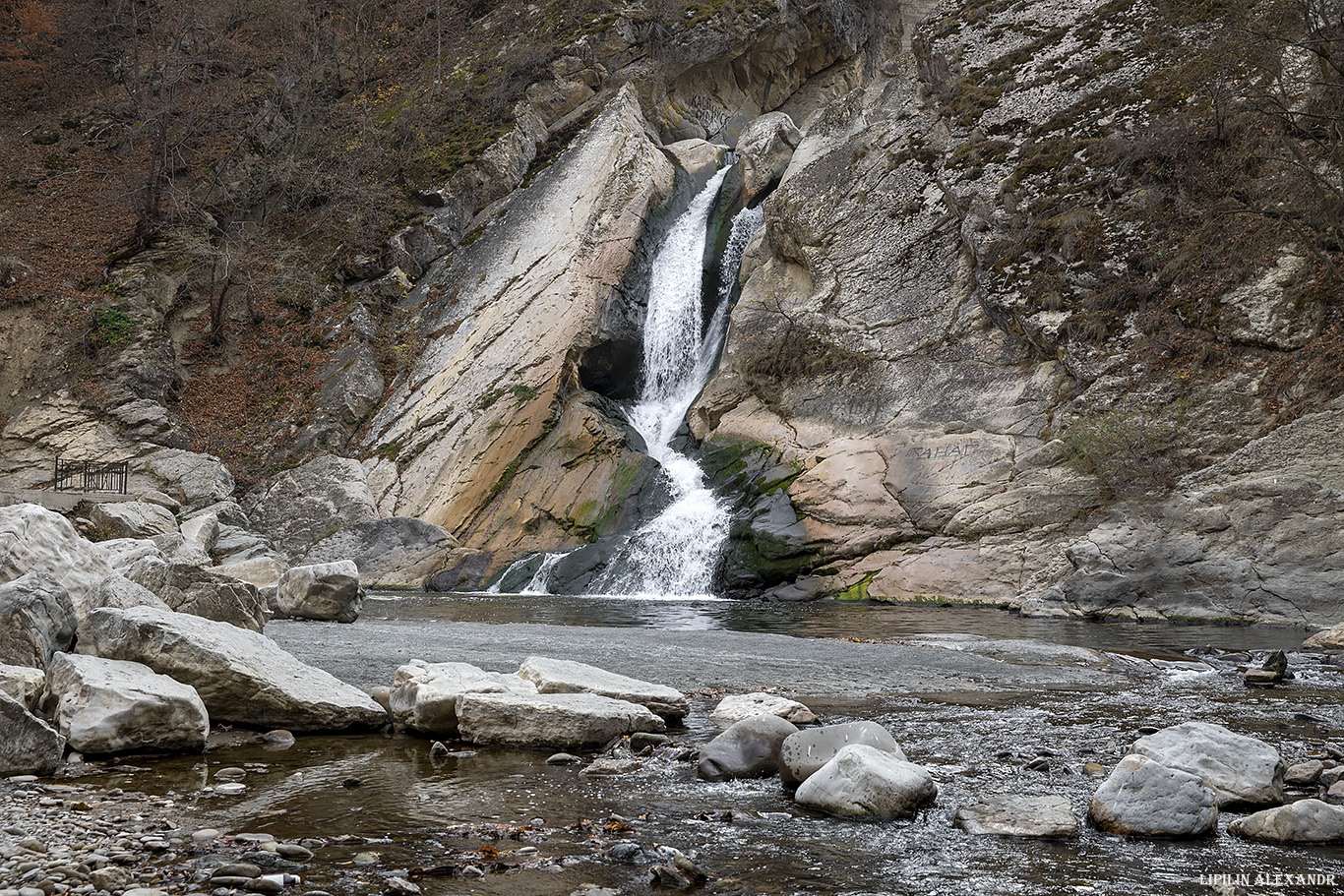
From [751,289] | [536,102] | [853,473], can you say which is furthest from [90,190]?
[853,473]

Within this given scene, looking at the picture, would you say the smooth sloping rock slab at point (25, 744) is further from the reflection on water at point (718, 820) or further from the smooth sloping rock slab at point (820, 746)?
the smooth sloping rock slab at point (820, 746)

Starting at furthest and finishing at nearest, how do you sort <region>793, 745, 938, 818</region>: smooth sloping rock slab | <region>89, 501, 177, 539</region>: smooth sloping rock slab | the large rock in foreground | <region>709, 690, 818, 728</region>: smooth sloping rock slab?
the large rock in foreground < <region>89, 501, 177, 539</region>: smooth sloping rock slab < <region>709, 690, 818, 728</region>: smooth sloping rock slab < <region>793, 745, 938, 818</region>: smooth sloping rock slab

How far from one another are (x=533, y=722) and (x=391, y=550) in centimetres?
1674

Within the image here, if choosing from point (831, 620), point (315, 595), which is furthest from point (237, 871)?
point (831, 620)

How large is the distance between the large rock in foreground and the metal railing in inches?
198

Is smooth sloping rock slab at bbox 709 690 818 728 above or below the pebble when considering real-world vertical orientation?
below

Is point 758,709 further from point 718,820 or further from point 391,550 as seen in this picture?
point 391,550

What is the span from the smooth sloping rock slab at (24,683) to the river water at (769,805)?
85cm

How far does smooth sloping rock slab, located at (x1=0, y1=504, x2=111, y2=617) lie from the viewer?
568cm

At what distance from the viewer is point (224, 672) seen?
16.4 ft

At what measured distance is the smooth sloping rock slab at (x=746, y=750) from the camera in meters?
4.41

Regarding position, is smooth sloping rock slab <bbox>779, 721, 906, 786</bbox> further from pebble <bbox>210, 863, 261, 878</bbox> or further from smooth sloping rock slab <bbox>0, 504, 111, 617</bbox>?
smooth sloping rock slab <bbox>0, 504, 111, 617</bbox>

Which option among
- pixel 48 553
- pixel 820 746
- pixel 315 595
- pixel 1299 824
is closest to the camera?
pixel 1299 824

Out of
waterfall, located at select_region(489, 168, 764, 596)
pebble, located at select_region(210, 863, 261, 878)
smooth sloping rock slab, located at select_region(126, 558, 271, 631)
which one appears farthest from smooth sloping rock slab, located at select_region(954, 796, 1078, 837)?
waterfall, located at select_region(489, 168, 764, 596)
